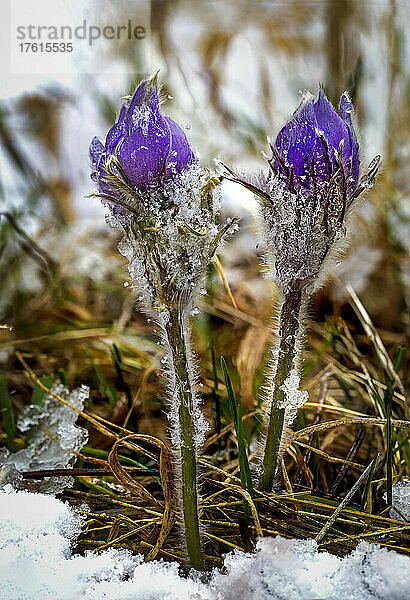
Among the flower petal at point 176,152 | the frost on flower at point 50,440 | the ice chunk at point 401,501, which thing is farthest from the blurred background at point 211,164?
the flower petal at point 176,152

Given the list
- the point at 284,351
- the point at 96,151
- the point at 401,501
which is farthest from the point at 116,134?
the point at 401,501

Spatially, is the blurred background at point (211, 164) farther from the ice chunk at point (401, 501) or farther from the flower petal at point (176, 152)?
the flower petal at point (176, 152)

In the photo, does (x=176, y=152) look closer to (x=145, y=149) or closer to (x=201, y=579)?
(x=145, y=149)

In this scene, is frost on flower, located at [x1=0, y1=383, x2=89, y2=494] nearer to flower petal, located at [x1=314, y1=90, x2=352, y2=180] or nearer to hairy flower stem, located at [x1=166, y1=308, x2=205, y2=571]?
hairy flower stem, located at [x1=166, y1=308, x2=205, y2=571]

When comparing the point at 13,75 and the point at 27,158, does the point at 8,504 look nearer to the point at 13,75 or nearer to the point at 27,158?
the point at 13,75

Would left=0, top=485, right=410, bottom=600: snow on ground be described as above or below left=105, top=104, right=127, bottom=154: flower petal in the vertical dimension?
below

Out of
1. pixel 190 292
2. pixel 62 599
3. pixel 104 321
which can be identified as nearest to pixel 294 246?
pixel 190 292

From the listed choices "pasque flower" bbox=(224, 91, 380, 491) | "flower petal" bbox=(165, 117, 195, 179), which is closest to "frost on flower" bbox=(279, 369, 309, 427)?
"pasque flower" bbox=(224, 91, 380, 491)
